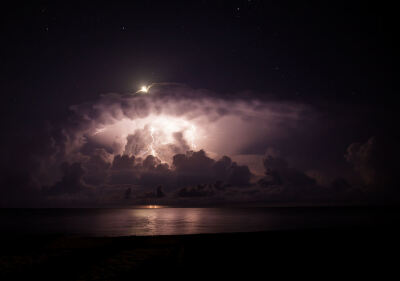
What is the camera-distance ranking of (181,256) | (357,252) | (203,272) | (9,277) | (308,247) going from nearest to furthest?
(9,277) < (203,272) < (181,256) < (357,252) < (308,247)

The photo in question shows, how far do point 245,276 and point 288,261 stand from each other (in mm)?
4752

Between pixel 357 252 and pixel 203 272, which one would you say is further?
pixel 357 252

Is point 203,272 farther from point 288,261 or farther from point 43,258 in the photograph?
point 43,258

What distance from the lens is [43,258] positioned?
1838 cm

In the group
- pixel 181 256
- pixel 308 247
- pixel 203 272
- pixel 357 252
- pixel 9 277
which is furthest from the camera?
pixel 308 247

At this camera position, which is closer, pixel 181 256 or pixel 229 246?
pixel 181 256

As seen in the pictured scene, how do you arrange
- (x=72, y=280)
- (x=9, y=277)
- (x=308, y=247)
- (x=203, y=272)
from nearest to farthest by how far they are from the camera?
1. (x=72, y=280)
2. (x=9, y=277)
3. (x=203, y=272)
4. (x=308, y=247)

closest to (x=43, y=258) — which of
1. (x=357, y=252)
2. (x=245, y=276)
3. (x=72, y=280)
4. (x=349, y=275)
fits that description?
(x=72, y=280)

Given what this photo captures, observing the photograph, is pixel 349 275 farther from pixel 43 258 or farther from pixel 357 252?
pixel 43 258

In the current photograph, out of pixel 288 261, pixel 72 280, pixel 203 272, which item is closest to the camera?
pixel 72 280

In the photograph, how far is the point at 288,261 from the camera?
17688 mm

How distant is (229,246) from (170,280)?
1162 centimetres

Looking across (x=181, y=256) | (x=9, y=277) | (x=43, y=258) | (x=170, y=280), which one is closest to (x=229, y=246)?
(x=181, y=256)

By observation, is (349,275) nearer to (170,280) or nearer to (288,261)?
(288,261)
